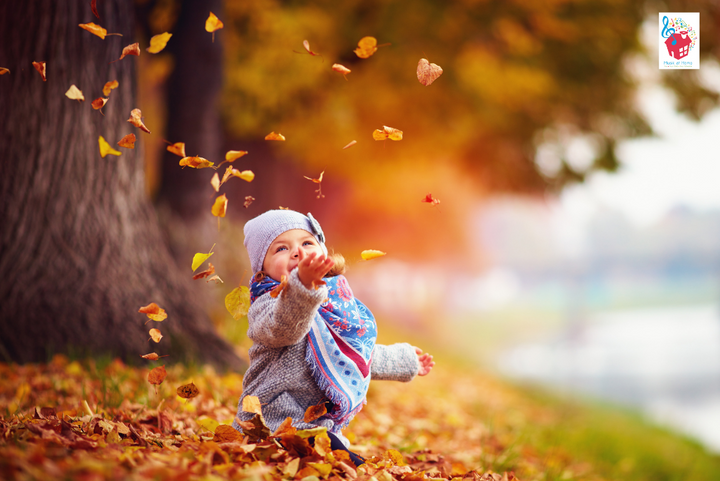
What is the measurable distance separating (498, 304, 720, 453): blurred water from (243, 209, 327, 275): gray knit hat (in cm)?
734

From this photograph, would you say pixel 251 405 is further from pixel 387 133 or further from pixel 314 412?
pixel 387 133

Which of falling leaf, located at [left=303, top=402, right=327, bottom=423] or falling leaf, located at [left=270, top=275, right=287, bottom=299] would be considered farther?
falling leaf, located at [left=303, top=402, right=327, bottom=423]

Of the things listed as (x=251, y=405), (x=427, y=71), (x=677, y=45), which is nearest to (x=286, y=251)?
(x=251, y=405)

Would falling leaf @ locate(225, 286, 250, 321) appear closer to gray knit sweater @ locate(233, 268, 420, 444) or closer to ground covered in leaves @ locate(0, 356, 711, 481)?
gray knit sweater @ locate(233, 268, 420, 444)

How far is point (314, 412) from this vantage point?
204cm

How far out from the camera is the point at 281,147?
9.24 m

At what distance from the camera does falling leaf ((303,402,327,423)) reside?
2.03 metres

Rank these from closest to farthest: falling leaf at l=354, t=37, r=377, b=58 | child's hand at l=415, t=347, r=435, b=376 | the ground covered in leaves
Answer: the ground covered in leaves, falling leaf at l=354, t=37, r=377, b=58, child's hand at l=415, t=347, r=435, b=376

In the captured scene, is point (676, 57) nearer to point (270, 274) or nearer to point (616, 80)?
point (616, 80)

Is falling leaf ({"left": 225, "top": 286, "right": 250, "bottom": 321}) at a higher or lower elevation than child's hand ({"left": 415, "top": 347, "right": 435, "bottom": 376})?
higher

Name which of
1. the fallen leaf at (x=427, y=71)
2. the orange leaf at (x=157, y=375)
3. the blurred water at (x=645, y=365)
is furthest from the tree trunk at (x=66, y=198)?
the blurred water at (x=645, y=365)

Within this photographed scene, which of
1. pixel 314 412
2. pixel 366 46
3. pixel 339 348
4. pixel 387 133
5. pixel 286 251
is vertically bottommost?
pixel 314 412

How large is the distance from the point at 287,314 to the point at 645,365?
26587 mm

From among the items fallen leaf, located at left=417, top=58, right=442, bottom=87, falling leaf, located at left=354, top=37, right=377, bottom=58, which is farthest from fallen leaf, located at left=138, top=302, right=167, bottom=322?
fallen leaf, located at left=417, top=58, right=442, bottom=87
